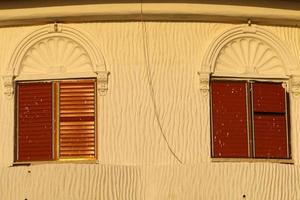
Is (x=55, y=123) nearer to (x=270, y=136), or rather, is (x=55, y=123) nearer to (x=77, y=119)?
(x=77, y=119)

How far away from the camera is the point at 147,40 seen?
19.7 meters

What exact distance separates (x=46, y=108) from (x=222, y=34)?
3.50 meters

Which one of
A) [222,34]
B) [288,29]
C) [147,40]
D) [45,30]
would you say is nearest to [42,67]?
[45,30]

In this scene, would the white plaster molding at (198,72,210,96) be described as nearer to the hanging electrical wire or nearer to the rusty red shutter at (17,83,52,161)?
the hanging electrical wire

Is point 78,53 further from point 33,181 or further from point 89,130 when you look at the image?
point 33,181

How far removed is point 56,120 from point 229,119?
3.14 metres

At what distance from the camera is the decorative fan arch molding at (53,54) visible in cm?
1978

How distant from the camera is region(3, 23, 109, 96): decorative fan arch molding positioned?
19781 millimetres

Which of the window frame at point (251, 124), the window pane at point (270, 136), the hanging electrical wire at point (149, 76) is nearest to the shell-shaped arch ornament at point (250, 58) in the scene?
the window frame at point (251, 124)

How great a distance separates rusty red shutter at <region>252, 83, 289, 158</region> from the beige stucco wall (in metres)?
0.23

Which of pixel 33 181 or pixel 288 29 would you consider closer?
pixel 33 181

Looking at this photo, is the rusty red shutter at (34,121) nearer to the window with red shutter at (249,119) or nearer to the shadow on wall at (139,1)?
the shadow on wall at (139,1)

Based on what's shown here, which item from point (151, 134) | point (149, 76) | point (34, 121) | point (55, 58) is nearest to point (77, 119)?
point (34, 121)

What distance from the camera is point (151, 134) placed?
63.5 ft
